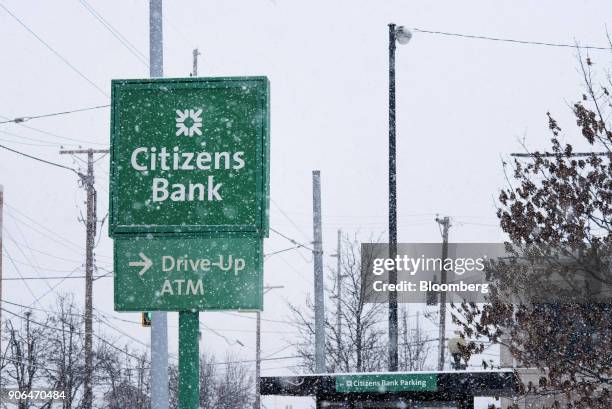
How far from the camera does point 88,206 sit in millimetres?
31328

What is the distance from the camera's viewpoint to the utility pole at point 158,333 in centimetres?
964

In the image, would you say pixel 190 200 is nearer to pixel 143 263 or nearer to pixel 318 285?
pixel 143 263

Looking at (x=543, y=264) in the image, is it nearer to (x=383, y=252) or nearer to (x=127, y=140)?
(x=127, y=140)

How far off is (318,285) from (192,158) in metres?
20.8

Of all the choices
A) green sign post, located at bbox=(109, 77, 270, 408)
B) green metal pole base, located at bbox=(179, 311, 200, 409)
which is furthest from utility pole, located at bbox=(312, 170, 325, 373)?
green sign post, located at bbox=(109, 77, 270, 408)

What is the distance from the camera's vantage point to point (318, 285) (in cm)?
2642

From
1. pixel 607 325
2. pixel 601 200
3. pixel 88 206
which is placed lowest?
pixel 607 325

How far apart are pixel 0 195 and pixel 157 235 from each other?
84.7 feet

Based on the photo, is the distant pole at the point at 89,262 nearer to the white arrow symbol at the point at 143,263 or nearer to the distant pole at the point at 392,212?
the distant pole at the point at 392,212

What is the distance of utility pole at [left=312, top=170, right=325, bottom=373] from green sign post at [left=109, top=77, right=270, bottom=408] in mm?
19124


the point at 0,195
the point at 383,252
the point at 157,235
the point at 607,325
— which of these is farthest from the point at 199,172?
the point at 383,252

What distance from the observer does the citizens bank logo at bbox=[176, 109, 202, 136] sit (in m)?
5.88

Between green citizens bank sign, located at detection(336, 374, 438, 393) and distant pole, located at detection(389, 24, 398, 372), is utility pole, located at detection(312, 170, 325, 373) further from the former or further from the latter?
green citizens bank sign, located at detection(336, 374, 438, 393)

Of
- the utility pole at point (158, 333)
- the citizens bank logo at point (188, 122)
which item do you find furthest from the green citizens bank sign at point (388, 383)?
the citizens bank logo at point (188, 122)
